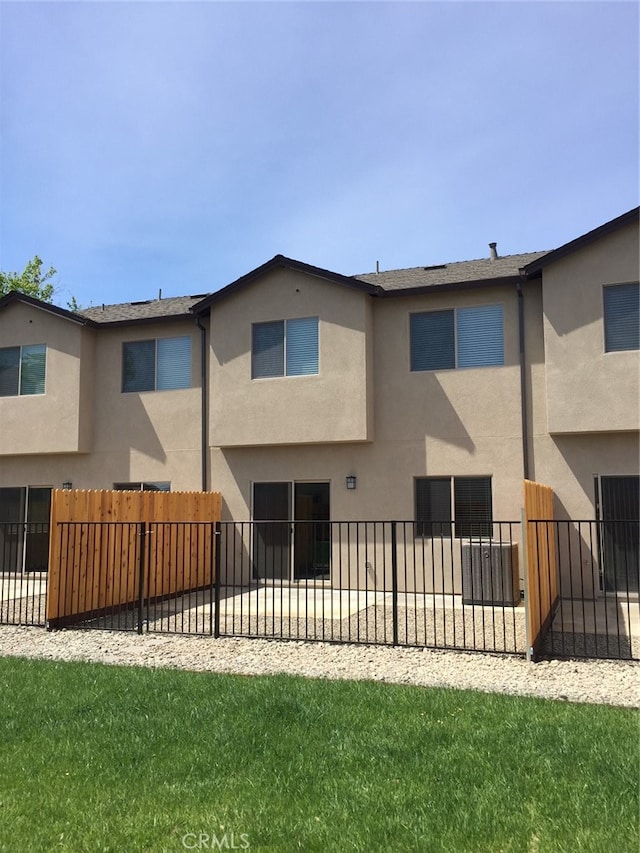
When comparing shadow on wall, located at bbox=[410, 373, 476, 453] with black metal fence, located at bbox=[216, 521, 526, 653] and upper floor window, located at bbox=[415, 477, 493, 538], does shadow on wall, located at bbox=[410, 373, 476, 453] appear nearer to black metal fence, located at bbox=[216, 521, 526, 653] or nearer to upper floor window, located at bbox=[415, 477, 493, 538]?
upper floor window, located at bbox=[415, 477, 493, 538]

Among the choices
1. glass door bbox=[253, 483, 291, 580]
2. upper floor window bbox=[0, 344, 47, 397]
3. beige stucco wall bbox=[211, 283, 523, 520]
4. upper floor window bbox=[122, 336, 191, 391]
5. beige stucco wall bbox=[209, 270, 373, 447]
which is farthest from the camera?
upper floor window bbox=[0, 344, 47, 397]

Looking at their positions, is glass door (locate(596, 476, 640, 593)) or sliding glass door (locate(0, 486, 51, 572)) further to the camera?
sliding glass door (locate(0, 486, 51, 572))

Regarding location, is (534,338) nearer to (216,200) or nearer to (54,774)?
(216,200)

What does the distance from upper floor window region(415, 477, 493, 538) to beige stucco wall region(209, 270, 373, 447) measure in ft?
5.90

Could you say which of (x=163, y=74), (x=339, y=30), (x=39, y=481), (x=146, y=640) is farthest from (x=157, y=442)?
(x=339, y=30)

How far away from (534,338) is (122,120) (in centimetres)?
889

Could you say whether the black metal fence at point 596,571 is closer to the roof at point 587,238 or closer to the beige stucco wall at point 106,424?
the roof at point 587,238

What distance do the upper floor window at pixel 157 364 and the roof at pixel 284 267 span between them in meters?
1.28

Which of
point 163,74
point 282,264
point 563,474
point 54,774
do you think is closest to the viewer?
point 54,774

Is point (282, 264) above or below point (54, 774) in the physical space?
above

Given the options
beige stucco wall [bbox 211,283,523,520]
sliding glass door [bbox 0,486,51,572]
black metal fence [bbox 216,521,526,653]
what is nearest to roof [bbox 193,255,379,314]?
beige stucco wall [bbox 211,283,523,520]

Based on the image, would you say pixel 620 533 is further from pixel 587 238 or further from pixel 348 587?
pixel 587 238

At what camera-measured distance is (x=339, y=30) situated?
9.71 metres

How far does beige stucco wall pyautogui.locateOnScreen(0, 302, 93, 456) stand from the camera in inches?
646
